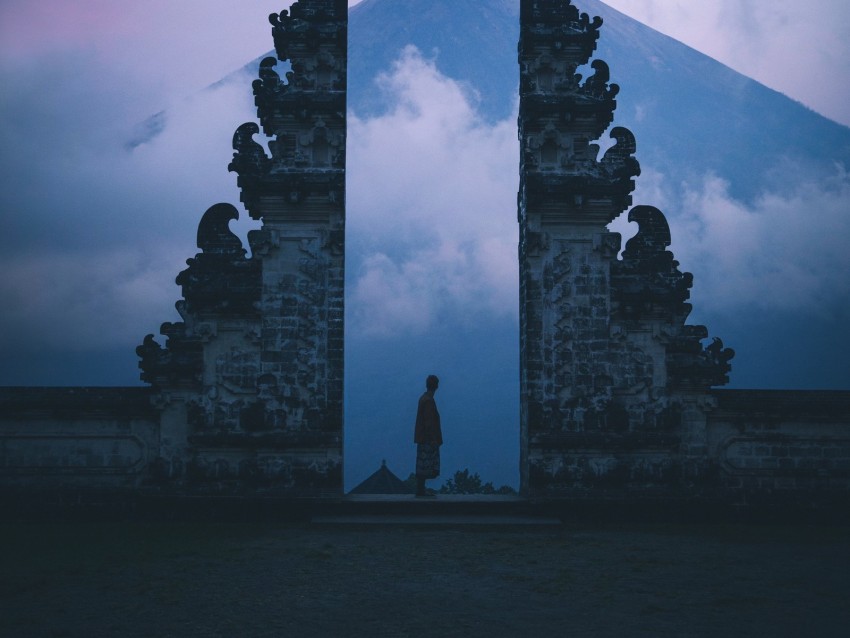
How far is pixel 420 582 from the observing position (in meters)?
8.09

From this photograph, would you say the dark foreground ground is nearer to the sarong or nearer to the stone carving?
the sarong

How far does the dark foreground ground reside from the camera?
20.9 feet

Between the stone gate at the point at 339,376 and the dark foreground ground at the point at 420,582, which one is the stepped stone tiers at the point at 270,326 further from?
the dark foreground ground at the point at 420,582

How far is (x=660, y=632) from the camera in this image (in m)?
6.14

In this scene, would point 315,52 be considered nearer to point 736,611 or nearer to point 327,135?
point 327,135

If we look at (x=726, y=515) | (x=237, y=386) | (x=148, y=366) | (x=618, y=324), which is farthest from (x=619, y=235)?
(x=148, y=366)

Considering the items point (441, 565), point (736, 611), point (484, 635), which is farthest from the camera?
point (441, 565)

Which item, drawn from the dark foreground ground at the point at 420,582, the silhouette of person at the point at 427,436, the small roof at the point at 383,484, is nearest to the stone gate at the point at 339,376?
the silhouette of person at the point at 427,436

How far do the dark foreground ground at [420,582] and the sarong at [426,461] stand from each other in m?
1.82

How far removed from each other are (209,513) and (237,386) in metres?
2.07

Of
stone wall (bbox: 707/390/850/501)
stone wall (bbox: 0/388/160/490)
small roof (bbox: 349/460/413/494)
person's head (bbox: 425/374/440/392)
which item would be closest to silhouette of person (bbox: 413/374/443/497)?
person's head (bbox: 425/374/440/392)

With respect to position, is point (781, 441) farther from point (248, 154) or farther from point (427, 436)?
point (248, 154)

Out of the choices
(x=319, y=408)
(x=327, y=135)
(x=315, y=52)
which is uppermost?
(x=315, y=52)

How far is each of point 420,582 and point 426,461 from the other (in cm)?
568
